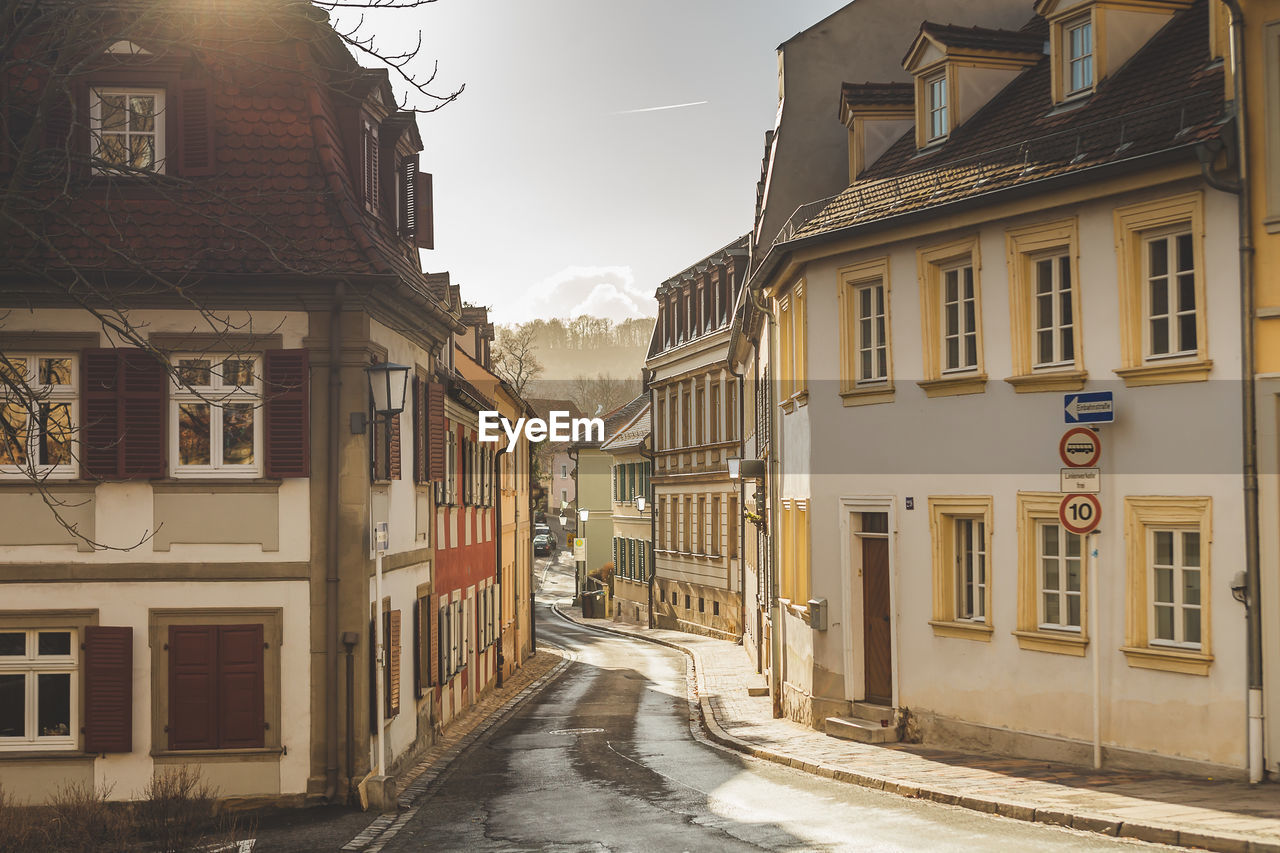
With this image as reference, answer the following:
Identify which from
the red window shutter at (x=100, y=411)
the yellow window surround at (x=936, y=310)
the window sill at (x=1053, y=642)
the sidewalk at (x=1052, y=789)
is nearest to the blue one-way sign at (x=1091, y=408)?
the yellow window surround at (x=936, y=310)

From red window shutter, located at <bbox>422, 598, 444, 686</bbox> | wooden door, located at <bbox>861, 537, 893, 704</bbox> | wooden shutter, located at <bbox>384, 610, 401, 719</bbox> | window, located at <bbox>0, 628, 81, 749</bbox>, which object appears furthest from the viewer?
red window shutter, located at <bbox>422, 598, 444, 686</bbox>

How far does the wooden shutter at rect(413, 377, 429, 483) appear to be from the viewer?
1994cm

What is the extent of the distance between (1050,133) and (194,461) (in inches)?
428

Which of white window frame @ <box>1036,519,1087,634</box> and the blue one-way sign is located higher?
the blue one-way sign

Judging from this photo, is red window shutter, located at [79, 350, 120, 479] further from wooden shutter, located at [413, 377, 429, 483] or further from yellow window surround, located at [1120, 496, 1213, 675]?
yellow window surround, located at [1120, 496, 1213, 675]

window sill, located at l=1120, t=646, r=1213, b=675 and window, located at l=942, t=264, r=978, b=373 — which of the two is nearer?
window sill, located at l=1120, t=646, r=1213, b=675

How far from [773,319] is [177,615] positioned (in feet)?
39.1

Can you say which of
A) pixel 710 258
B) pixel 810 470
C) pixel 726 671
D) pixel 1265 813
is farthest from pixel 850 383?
pixel 710 258

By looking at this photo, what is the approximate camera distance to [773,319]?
78.6 feet

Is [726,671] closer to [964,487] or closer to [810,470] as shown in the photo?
[810,470]

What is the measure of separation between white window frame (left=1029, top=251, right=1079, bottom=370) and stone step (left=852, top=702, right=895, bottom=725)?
16.7ft

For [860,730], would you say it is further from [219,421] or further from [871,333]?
[219,421]

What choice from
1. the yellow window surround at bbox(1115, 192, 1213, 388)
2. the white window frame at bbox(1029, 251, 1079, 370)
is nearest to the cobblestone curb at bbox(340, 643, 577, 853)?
the white window frame at bbox(1029, 251, 1079, 370)

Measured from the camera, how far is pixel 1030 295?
16422 mm
